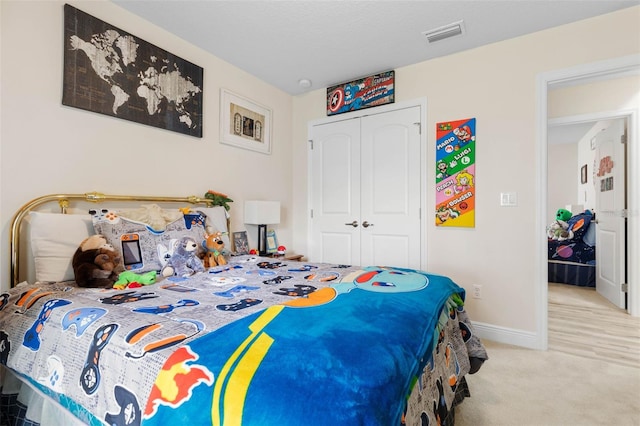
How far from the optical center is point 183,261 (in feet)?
6.40

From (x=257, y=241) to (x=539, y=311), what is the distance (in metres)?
2.72

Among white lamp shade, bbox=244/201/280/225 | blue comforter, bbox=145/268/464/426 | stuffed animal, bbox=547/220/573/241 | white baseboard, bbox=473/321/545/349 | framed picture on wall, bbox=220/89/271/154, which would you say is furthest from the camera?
stuffed animal, bbox=547/220/573/241

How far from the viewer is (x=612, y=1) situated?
7.07 feet

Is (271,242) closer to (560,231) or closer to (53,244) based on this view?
(53,244)

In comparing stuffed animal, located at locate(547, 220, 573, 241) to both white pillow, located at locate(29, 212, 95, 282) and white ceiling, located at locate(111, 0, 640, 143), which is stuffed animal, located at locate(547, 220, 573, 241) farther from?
white pillow, located at locate(29, 212, 95, 282)

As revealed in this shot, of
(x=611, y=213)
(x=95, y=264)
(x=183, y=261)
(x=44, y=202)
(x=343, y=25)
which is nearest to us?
(x=95, y=264)

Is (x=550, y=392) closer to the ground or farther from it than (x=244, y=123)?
closer to the ground

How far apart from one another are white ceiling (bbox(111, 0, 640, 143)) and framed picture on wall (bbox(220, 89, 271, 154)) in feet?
1.27

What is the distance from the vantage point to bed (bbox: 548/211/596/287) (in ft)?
14.3

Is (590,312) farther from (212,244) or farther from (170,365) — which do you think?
(170,365)

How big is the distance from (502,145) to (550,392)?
75.0 inches

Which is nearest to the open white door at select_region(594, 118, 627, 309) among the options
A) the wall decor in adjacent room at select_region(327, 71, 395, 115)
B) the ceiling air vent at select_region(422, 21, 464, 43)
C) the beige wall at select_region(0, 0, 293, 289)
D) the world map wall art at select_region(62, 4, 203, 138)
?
the ceiling air vent at select_region(422, 21, 464, 43)

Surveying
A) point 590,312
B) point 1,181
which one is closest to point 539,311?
point 590,312

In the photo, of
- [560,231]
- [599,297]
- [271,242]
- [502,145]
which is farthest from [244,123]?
[560,231]
